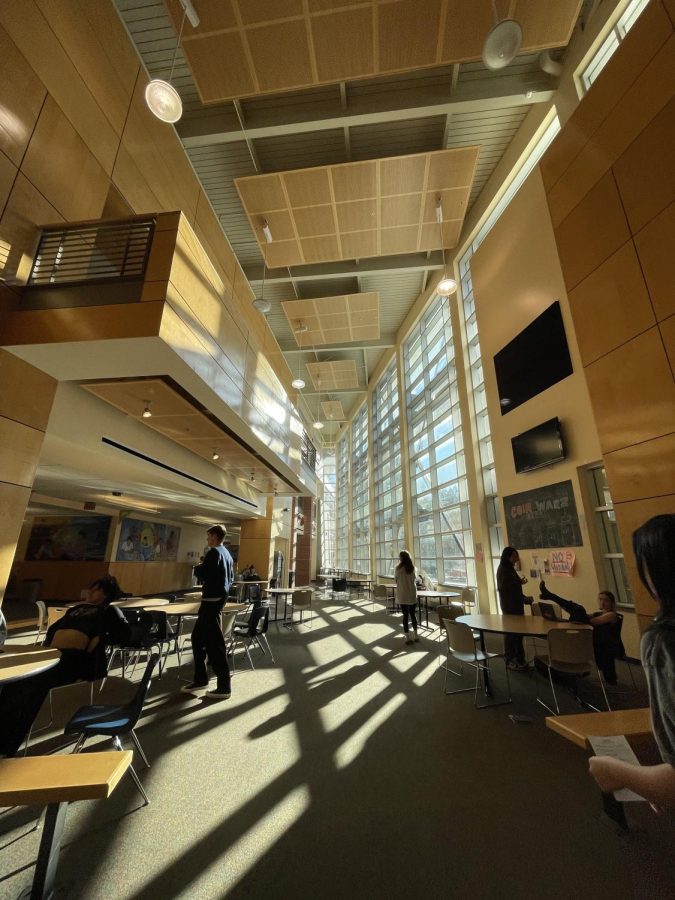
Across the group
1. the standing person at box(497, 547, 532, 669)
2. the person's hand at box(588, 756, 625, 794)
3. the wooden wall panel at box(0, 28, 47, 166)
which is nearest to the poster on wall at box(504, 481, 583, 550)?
the standing person at box(497, 547, 532, 669)

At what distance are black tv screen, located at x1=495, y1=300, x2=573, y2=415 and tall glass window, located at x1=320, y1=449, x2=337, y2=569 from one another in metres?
17.8

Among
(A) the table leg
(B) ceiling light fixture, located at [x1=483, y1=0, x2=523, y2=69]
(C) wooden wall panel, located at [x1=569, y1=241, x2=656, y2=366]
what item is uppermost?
(B) ceiling light fixture, located at [x1=483, y1=0, x2=523, y2=69]

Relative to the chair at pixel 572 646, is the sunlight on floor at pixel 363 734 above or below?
below

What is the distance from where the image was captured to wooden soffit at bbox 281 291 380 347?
9.78 metres

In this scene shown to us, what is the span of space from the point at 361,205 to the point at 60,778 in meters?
8.31

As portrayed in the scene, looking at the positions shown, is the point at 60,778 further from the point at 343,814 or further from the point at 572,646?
the point at 572,646

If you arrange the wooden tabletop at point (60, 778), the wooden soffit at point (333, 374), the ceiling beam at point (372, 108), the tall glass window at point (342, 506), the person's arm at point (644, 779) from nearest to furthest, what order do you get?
the person's arm at point (644, 779)
the wooden tabletop at point (60, 778)
the ceiling beam at point (372, 108)
the wooden soffit at point (333, 374)
the tall glass window at point (342, 506)

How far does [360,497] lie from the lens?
19062 mm

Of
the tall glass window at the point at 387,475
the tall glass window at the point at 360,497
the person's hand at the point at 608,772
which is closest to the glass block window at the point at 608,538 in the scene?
the person's hand at the point at 608,772

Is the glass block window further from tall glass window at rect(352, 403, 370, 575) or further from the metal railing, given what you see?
tall glass window at rect(352, 403, 370, 575)

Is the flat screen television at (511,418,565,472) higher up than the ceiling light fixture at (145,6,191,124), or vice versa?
the ceiling light fixture at (145,6,191,124)

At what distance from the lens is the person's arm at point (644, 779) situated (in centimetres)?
107

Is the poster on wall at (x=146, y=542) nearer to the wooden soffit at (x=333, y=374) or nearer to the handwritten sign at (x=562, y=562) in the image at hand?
the wooden soffit at (x=333, y=374)

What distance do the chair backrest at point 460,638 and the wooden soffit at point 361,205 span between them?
24.0ft
